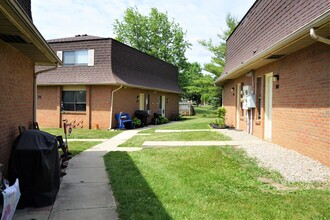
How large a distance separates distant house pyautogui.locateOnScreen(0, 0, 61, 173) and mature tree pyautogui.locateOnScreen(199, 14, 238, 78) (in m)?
25.7

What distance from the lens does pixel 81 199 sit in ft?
15.2

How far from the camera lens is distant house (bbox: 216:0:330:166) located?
20.8ft

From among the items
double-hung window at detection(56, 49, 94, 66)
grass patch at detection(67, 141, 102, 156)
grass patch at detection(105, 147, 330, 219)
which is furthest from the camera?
double-hung window at detection(56, 49, 94, 66)

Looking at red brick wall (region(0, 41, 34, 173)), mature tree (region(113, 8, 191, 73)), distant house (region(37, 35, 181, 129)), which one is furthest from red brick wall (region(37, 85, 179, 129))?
mature tree (region(113, 8, 191, 73))

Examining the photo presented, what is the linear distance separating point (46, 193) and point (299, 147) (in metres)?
6.13

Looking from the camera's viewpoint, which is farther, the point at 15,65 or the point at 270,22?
the point at 270,22

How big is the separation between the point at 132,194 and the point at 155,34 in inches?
1628

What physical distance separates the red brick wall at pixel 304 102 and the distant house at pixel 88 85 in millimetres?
9495

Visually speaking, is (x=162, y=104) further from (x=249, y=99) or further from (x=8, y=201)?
(x=8, y=201)

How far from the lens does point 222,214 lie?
3.91 m

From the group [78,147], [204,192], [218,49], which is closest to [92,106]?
[78,147]

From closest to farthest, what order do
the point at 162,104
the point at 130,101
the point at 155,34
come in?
the point at 130,101, the point at 162,104, the point at 155,34

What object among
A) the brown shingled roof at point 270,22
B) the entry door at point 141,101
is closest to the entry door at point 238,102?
the brown shingled roof at point 270,22

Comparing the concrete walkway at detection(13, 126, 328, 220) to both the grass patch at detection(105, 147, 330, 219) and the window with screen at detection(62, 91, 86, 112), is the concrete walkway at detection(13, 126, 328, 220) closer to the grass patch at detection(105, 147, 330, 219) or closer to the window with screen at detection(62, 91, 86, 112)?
the grass patch at detection(105, 147, 330, 219)
